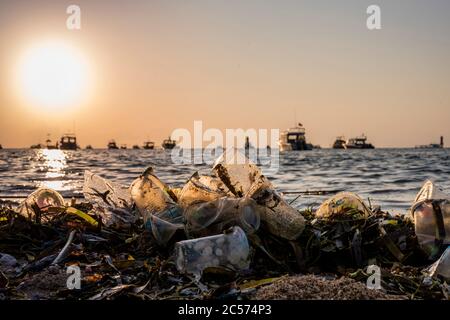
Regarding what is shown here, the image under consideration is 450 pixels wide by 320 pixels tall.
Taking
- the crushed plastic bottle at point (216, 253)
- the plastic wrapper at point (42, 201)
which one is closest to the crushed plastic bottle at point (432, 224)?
the crushed plastic bottle at point (216, 253)

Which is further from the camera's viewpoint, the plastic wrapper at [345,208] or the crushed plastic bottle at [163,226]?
the plastic wrapper at [345,208]

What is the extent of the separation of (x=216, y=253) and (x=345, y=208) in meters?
1.94

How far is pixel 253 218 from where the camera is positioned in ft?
14.4

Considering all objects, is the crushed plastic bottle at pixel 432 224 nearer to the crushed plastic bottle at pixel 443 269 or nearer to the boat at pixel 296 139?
the crushed plastic bottle at pixel 443 269

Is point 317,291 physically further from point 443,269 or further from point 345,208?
point 345,208

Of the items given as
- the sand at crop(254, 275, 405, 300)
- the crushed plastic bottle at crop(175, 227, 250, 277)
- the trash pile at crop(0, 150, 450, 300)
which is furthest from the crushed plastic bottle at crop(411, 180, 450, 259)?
the crushed plastic bottle at crop(175, 227, 250, 277)

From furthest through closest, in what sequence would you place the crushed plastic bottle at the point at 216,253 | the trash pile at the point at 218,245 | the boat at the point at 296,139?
the boat at the point at 296,139 → the crushed plastic bottle at the point at 216,253 → the trash pile at the point at 218,245

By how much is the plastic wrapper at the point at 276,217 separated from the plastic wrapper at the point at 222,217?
5.0 inches

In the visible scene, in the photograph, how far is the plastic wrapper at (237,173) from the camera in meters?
5.00

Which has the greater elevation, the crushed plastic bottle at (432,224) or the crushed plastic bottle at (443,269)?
the crushed plastic bottle at (432,224)

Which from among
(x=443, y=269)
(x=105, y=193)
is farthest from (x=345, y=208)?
(x=105, y=193)

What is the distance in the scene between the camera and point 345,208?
5.33 metres

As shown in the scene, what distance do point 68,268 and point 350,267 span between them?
2273mm
